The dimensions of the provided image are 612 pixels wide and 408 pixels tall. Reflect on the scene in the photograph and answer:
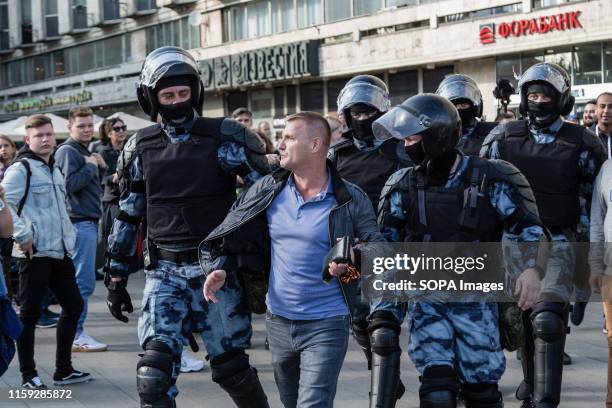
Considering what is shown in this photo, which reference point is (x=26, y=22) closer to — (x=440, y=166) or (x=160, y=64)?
(x=160, y=64)

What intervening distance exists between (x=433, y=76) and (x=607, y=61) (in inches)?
250

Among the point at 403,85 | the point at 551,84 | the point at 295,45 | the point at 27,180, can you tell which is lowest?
the point at 27,180

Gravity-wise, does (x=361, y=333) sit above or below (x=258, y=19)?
below

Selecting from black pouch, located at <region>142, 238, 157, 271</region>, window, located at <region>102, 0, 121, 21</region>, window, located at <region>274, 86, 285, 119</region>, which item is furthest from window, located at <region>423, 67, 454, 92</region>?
black pouch, located at <region>142, 238, 157, 271</region>

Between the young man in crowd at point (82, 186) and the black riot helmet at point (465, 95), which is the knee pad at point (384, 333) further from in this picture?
the young man in crowd at point (82, 186)

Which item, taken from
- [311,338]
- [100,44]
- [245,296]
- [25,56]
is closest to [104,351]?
[245,296]

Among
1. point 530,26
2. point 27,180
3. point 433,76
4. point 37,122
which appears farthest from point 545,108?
point 433,76

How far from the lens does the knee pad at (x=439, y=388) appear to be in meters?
4.21

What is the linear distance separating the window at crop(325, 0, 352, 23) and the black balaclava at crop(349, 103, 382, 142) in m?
26.3

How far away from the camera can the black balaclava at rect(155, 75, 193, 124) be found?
5.03 m

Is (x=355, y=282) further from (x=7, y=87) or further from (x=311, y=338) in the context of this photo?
(x=7, y=87)

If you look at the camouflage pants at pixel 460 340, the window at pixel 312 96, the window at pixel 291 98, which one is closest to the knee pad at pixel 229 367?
the camouflage pants at pixel 460 340

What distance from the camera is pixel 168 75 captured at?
16.5 ft

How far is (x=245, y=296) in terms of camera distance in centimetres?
481
